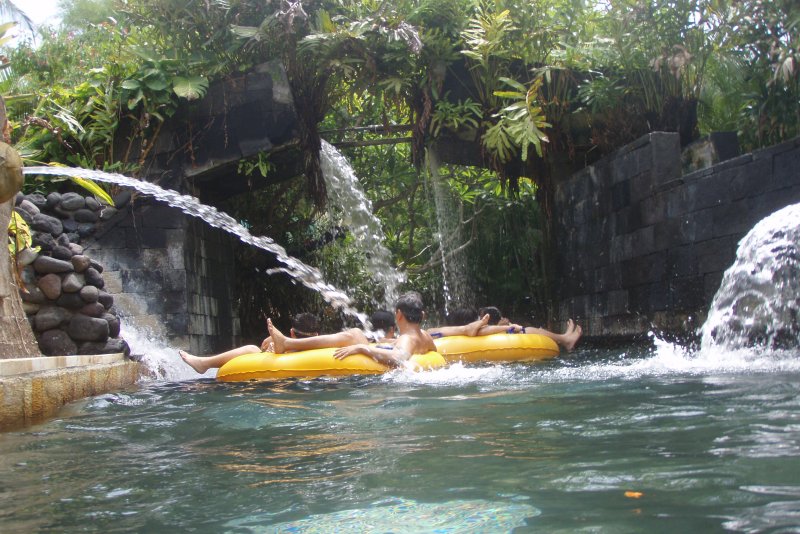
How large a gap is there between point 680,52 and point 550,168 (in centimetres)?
309

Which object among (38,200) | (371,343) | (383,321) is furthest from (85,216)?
(371,343)

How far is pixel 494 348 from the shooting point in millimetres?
8664

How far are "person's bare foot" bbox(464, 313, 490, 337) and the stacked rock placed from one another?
3.69 m

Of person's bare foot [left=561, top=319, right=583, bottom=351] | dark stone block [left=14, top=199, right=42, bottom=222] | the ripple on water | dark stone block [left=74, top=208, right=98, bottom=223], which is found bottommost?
the ripple on water

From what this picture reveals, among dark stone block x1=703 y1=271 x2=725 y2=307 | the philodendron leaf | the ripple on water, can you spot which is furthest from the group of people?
the ripple on water

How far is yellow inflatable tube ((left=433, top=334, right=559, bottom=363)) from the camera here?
28.3 ft

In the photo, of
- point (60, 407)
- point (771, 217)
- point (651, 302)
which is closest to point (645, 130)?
point (651, 302)

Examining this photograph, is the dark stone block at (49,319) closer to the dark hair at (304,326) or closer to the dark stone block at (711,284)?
the dark hair at (304,326)

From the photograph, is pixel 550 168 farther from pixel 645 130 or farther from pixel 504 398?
pixel 504 398

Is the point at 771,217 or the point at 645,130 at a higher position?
the point at 645,130

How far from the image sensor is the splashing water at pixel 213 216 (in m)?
8.11

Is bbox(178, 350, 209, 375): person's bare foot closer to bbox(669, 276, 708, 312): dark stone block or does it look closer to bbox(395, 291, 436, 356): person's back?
bbox(395, 291, 436, 356): person's back

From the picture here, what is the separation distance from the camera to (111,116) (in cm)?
959

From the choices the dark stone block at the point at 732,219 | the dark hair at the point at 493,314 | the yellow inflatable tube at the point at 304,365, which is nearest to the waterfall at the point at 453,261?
the dark hair at the point at 493,314
